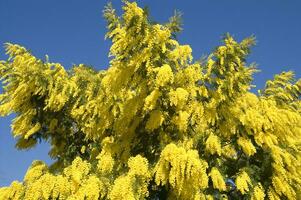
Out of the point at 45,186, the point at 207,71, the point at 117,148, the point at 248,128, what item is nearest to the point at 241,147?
the point at 248,128

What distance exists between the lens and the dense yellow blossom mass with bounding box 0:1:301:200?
12984 millimetres

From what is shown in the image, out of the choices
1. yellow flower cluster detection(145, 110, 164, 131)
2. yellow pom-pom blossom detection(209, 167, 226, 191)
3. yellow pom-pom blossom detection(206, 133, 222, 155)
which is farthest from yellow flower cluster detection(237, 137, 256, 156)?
yellow flower cluster detection(145, 110, 164, 131)

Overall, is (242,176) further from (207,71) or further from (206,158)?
(207,71)

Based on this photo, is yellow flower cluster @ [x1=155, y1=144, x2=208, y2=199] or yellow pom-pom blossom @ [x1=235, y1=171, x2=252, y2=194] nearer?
yellow flower cluster @ [x1=155, y1=144, x2=208, y2=199]

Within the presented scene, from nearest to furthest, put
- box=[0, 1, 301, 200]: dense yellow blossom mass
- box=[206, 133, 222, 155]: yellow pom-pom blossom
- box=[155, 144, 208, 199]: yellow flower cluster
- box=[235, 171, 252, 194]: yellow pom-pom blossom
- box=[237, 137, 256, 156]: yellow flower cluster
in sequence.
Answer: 1. box=[155, 144, 208, 199]: yellow flower cluster
2. box=[0, 1, 301, 200]: dense yellow blossom mass
3. box=[206, 133, 222, 155]: yellow pom-pom blossom
4. box=[235, 171, 252, 194]: yellow pom-pom blossom
5. box=[237, 137, 256, 156]: yellow flower cluster

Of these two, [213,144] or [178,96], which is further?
[213,144]

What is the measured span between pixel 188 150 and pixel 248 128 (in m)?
2.56

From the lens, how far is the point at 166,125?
1443cm

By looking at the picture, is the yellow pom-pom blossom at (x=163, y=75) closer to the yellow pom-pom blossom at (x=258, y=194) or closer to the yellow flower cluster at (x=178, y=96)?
the yellow flower cluster at (x=178, y=96)

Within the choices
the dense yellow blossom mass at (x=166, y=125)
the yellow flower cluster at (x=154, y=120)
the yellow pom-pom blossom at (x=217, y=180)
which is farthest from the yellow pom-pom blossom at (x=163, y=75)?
the yellow pom-pom blossom at (x=217, y=180)

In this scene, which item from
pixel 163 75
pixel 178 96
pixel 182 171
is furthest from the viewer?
pixel 178 96

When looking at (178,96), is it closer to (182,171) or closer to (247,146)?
(182,171)

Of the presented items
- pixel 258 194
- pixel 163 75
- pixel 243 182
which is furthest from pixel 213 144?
pixel 163 75

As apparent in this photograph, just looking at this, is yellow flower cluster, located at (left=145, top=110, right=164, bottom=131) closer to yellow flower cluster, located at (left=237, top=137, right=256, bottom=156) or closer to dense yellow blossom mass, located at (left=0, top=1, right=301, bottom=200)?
dense yellow blossom mass, located at (left=0, top=1, right=301, bottom=200)
